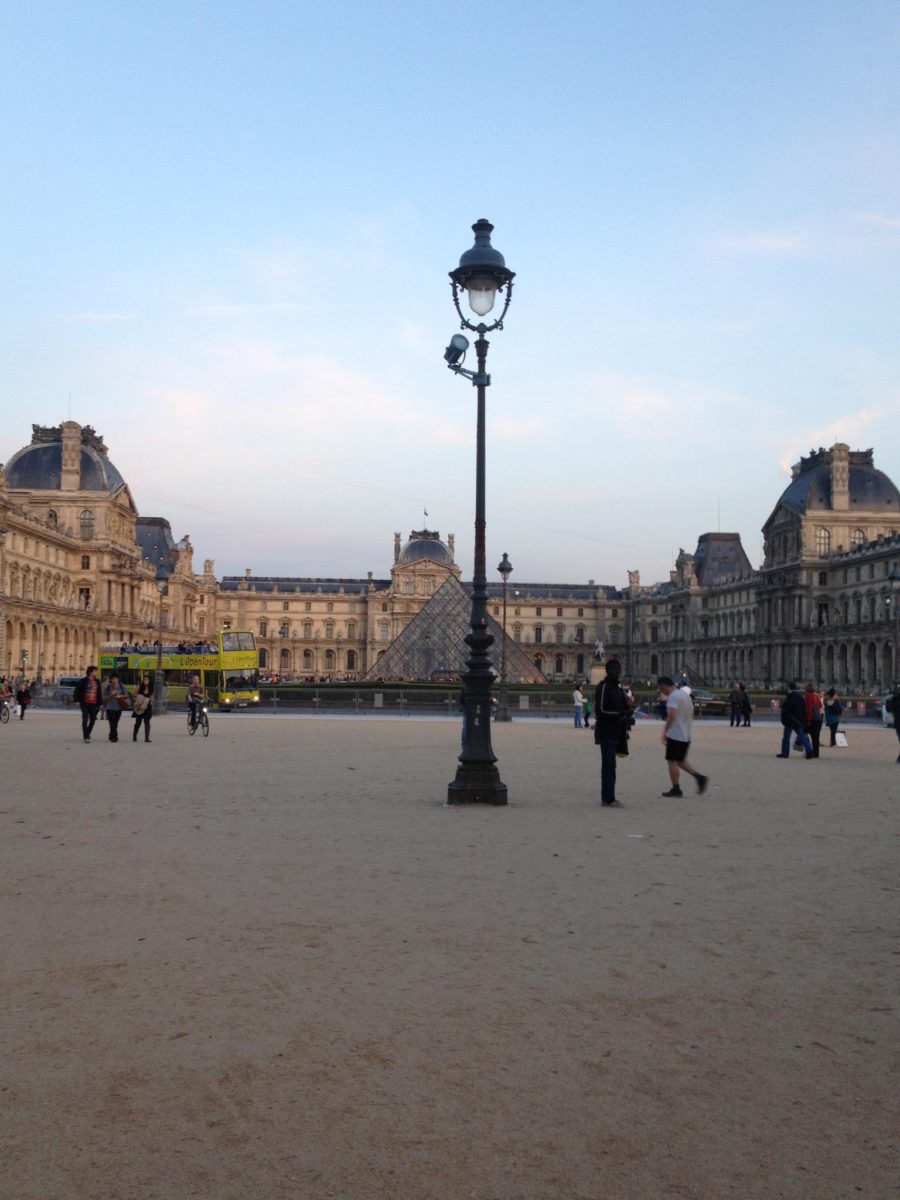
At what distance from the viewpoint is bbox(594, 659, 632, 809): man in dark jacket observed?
12.0m

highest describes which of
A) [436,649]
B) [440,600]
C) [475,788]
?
[440,600]

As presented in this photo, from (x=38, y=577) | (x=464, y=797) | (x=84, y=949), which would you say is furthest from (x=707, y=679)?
(x=84, y=949)

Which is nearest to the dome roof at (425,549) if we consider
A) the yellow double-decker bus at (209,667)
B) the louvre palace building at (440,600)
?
the louvre palace building at (440,600)

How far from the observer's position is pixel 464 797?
12148 mm

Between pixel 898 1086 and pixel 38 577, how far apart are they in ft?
Answer: 241

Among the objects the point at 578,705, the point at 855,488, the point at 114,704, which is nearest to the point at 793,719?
the point at 578,705

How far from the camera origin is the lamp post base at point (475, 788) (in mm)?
12148

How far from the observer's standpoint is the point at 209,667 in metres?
Result: 44.3

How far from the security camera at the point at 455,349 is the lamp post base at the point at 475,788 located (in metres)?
4.96

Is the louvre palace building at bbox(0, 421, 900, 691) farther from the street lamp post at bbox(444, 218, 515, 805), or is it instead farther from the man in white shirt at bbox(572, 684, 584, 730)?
the street lamp post at bbox(444, 218, 515, 805)

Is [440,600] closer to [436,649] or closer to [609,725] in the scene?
[436,649]

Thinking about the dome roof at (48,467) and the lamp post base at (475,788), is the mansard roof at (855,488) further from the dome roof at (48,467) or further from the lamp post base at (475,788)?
the lamp post base at (475,788)

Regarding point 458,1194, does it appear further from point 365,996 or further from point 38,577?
point 38,577

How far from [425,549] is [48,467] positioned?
5170cm
